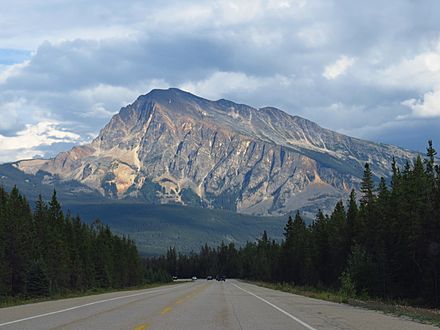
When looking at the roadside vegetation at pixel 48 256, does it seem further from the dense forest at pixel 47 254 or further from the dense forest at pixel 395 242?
the dense forest at pixel 395 242

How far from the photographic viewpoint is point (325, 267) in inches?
3455

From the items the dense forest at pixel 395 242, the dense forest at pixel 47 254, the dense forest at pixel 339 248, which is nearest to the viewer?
the dense forest at pixel 395 242

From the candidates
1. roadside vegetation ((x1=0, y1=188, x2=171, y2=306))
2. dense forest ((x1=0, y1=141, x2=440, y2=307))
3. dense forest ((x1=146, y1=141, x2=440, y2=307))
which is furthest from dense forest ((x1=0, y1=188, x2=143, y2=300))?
dense forest ((x1=146, y1=141, x2=440, y2=307))

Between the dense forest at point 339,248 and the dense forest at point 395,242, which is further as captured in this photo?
the dense forest at point 339,248

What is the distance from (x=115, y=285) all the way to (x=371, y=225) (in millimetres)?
60949

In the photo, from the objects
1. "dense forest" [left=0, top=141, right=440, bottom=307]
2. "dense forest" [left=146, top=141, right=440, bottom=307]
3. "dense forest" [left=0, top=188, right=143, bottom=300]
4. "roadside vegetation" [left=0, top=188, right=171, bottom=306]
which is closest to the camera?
"dense forest" [left=146, top=141, right=440, bottom=307]

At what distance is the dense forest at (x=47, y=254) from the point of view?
220 feet

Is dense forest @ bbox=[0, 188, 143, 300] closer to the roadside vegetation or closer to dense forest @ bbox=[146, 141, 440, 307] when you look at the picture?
the roadside vegetation

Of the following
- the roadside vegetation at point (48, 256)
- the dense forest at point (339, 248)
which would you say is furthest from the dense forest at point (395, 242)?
the roadside vegetation at point (48, 256)

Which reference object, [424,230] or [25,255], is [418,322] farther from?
[25,255]

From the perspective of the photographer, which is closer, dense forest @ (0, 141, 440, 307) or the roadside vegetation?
dense forest @ (0, 141, 440, 307)

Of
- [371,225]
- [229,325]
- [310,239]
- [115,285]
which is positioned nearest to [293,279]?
[310,239]

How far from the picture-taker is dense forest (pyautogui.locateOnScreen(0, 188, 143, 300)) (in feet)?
220

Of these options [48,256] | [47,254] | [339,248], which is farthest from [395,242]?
[47,254]
